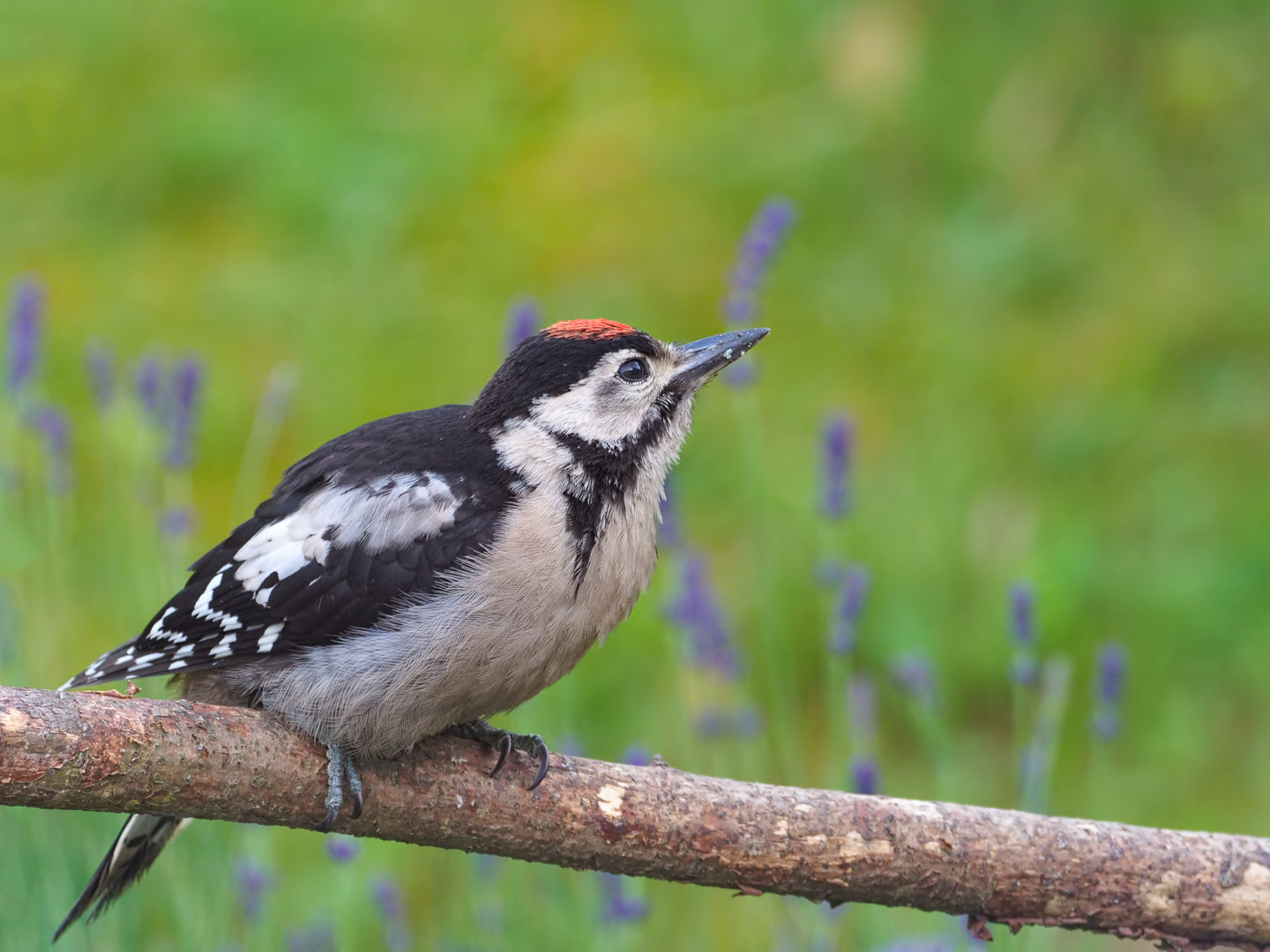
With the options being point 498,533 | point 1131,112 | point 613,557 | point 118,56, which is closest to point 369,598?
point 498,533

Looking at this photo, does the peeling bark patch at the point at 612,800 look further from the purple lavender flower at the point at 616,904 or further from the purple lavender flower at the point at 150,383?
the purple lavender flower at the point at 150,383

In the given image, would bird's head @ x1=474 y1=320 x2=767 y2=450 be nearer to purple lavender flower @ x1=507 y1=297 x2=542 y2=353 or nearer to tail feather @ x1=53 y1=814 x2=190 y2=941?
purple lavender flower @ x1=507 y1=297 x2=542 y2=353

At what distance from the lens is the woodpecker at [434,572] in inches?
115

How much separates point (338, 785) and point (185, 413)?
104 cm

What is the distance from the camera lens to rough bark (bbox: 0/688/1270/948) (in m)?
2.77

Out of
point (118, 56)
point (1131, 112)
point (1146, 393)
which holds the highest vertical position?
point (118, 56)

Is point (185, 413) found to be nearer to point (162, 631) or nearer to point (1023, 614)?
point (162, 631)

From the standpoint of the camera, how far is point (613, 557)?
10.1ft

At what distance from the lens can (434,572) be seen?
298cm

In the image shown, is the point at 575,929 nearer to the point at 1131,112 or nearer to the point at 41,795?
the point at 41,795

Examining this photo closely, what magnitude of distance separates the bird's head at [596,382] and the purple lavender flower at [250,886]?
1018 millimetres

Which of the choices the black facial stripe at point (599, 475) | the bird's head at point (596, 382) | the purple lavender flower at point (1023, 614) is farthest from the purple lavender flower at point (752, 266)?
the purple lavender flower at point (1023, 614)

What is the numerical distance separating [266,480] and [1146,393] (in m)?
3.18

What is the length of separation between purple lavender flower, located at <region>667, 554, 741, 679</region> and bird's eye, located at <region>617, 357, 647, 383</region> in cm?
46
